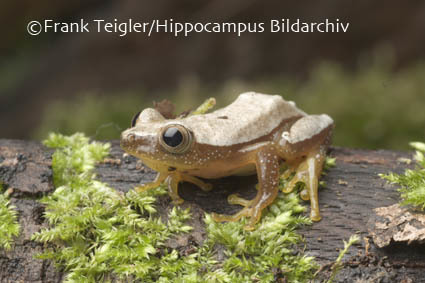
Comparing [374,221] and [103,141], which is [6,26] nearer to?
[103,141]

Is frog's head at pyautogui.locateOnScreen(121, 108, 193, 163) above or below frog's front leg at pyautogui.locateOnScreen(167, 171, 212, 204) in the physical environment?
above

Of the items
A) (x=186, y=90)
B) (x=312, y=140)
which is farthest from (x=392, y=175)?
(x=186, y=90)

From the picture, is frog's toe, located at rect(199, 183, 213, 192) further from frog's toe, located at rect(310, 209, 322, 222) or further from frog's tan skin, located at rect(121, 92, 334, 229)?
frog's toe, located at rect(310, 209, 322, 222)

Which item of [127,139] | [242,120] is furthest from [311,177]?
[127,139]

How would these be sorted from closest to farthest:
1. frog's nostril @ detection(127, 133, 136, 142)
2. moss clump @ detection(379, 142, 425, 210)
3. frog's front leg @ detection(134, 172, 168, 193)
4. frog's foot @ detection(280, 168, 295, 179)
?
moss clump @ detection(379, 142, 425, 210) < frog's nostril @ detection(127, 133, 136, 142) < frog's front leg @ detection(134, 172, 168, 193) < frog's foot @ detection(280, 168, 295, 179)

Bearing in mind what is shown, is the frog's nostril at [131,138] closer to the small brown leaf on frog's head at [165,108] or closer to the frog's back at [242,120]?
the frog's back at [242,120]

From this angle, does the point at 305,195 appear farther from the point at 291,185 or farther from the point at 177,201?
the point at 177,201

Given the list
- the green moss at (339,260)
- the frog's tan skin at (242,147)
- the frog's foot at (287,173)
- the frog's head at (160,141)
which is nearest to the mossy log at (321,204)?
the green moss at (339,260)

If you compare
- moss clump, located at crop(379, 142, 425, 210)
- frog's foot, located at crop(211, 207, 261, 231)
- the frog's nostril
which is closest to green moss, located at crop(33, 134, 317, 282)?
frog's foot, located at crop(211, 207, 261, 231)
